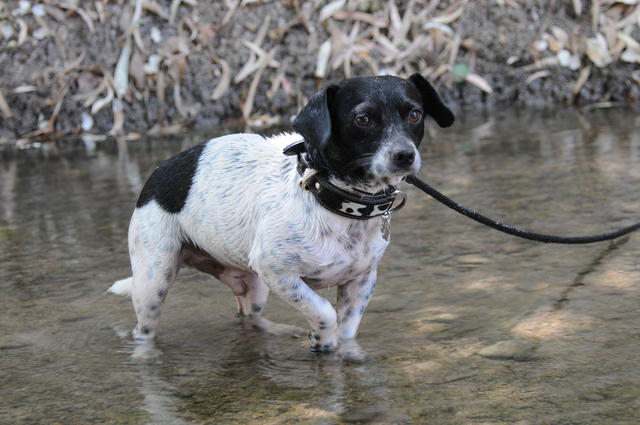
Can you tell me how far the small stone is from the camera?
375 cm

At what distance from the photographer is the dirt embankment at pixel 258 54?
10.0m

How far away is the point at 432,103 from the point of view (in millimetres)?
3986

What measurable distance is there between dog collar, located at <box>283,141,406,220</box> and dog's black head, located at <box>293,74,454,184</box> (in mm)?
58

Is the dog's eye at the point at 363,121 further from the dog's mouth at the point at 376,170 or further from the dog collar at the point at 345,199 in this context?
the dog collar at the point at 345,199

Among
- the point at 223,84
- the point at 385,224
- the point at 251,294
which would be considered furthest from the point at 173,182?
the point at 223,84

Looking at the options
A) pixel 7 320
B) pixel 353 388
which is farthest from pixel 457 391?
pixel 7 320

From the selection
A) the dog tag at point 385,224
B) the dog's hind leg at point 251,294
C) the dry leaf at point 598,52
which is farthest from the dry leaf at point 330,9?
the dog tag at point 385,224

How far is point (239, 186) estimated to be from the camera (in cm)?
413

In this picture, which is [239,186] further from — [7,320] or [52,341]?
[7,320]

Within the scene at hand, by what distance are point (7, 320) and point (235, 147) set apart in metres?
1.45

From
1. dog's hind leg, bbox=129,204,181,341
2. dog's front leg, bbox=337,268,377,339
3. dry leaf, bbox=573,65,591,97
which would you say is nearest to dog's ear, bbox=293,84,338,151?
dog's front leg, bbox=337,268,377,339

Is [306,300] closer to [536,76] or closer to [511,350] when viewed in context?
[511,350]

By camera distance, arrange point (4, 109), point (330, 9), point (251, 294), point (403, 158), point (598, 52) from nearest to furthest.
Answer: point (403, 158), point (251, 294), point (598, 52), point (4, 109), point (330, 9)

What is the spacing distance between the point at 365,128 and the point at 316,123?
0.19m
